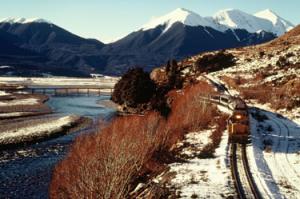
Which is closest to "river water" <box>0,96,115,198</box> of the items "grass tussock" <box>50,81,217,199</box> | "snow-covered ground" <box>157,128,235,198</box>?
"grass tussock" <box>50,81,217,199</box>

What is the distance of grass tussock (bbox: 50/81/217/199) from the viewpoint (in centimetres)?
2777

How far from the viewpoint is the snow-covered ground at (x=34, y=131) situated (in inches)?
2815

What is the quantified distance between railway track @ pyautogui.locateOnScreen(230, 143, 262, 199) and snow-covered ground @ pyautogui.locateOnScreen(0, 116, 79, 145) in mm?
39572

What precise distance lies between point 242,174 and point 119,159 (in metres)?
9.82

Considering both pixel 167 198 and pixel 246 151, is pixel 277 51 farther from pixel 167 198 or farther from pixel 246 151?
pixel 167 198

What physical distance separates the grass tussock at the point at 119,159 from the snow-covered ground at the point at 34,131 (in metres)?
23.8

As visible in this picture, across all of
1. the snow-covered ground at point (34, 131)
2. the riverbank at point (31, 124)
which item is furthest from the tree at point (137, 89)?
the snow-covered ground at point (34, 131)

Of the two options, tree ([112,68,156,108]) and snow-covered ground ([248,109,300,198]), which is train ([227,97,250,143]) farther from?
tree ([112,68,156,108])

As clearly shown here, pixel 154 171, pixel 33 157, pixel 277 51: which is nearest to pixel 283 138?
pixel 154 171

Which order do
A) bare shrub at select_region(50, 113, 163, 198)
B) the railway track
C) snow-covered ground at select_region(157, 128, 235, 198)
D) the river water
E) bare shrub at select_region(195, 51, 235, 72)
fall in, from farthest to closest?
bare shrub at select_region(195, 51, 235, 72)
the river water
snow-covered ground at select_region(157, 128, 235, 198)
the railway track
bare shrub at select_region(50, 113, 163, 198)

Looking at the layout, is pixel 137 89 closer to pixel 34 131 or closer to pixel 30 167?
pixel 34 131

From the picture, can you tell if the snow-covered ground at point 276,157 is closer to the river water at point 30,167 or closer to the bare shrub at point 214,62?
the river water at point 30,167

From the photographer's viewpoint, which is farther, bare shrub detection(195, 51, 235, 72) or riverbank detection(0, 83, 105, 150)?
bare shrub detection(195, 51, 235, 72)

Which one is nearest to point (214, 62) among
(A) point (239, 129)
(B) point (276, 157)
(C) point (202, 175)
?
(A) point (239, 129)
